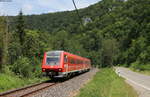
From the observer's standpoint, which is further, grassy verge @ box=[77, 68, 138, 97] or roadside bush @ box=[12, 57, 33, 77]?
roadside bush @ box=[12, 57, 33, 77]

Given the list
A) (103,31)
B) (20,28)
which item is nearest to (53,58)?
(20,28)

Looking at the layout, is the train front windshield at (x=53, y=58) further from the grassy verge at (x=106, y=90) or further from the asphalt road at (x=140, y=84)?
the asphalt road at (x=140, y=84)

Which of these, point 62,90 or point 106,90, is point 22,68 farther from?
point 106,90

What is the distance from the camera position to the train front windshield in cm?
2083

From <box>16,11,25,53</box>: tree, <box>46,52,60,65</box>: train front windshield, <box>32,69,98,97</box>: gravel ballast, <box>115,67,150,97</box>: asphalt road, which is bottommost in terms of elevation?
<box>115,67,150,97</box>: asphalt road

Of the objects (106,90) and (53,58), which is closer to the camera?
(106,90)

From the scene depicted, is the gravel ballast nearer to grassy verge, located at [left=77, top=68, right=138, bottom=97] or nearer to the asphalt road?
grassy verge, located at [left=77, top=68, right=138, bottom=97]

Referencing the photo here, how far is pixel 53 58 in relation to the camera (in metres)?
21.2

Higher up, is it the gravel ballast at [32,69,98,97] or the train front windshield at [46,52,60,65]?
the train front windshield at [46,52,60,65]

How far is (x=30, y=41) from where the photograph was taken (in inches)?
1293

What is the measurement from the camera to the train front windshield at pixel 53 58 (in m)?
20.8

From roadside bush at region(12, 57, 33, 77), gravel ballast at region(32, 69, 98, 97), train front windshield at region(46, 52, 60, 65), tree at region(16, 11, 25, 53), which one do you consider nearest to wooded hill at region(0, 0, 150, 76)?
tree at region(16, 11, 25, 53)

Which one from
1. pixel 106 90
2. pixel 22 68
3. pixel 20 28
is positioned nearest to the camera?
pixel 106 90

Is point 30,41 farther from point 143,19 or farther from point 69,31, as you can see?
point 69,31
